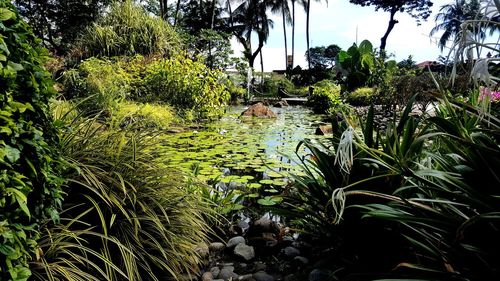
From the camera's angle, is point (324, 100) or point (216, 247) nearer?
point (216, 247)

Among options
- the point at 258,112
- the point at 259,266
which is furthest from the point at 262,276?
the point at 258,112

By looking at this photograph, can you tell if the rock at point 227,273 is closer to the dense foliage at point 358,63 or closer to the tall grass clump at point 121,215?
the tall grass clump at point 121,215

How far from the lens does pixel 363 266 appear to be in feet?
5.64

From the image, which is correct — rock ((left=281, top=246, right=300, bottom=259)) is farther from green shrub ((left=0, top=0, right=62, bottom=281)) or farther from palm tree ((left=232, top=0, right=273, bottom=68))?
palm tree ((left=232, top=0, right=273, bottom=68))

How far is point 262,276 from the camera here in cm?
199

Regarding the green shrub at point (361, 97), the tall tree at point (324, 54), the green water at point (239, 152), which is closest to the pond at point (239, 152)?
the green water at point (239, 152)

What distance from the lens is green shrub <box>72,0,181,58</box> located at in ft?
29.3

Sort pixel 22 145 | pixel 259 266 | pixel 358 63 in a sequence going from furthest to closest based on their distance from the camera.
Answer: pixel 358 63 → pixel 259 266 → pixel 22 145

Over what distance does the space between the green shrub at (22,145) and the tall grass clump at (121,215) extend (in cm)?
24

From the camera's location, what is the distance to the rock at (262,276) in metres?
1.96

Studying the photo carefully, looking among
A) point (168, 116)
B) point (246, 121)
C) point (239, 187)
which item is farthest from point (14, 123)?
point (246, 121)

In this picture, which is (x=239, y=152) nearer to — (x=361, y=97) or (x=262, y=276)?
(x=262, y=276)

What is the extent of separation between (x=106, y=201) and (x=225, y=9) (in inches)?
1200

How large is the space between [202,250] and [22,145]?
1.33 m
